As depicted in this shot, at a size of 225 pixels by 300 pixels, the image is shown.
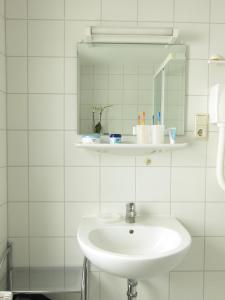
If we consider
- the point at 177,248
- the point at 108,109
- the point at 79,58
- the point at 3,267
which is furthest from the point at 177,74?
the point at 3,267

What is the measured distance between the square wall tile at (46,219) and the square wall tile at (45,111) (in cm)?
45

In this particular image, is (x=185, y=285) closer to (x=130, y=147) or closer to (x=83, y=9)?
(x=130, y=147)

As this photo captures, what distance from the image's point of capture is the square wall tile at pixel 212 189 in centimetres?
153

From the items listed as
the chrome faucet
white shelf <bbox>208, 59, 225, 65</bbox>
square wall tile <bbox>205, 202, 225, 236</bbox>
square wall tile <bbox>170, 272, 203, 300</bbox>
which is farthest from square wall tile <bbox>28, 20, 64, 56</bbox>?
square wall tile <bbox>170, 272, 203, 300</bbox>

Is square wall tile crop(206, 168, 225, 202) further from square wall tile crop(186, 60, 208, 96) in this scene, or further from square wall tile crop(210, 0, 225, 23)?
square wall tile crop(210, 0, 225, 23)

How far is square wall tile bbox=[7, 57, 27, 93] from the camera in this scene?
1461mm

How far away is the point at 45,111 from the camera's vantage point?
1.48 metres

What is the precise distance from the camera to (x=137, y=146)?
1331mm

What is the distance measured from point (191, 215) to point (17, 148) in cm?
106

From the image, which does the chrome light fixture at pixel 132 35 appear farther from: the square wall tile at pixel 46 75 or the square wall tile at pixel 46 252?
the square wall tile at pixel 46 252

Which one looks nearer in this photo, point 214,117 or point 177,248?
point 177,248

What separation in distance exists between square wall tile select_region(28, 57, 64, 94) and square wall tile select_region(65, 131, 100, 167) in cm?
28

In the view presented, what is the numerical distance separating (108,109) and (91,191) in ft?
1.55

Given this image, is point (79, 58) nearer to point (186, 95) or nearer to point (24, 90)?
point (24, 90)
